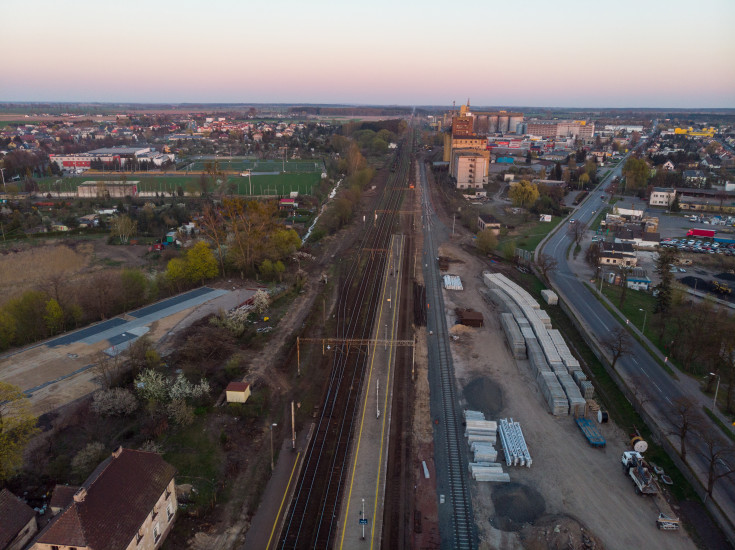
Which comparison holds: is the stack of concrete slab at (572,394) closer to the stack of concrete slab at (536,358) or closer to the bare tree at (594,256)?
the stack of concrete slab at (536,358)

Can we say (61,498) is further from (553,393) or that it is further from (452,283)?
(452,283)

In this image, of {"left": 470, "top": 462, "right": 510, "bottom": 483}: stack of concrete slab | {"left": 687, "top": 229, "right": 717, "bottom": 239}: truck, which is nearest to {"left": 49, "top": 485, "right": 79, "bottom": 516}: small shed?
{"left": 470, "top": 462, "right": 510, "bottom": 483}: stack of concrete slab

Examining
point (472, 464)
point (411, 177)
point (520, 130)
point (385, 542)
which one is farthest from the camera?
point (520, 130)

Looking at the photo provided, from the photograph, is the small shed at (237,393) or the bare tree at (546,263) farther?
the bare tree at (546,263)

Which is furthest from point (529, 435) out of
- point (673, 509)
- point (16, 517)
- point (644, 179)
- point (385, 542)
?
point (644, 179)

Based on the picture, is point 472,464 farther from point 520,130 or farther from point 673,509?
point 520,130

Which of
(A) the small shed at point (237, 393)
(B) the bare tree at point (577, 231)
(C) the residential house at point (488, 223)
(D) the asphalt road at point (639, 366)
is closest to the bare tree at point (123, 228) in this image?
(A) the small shed at point (237, 393)
